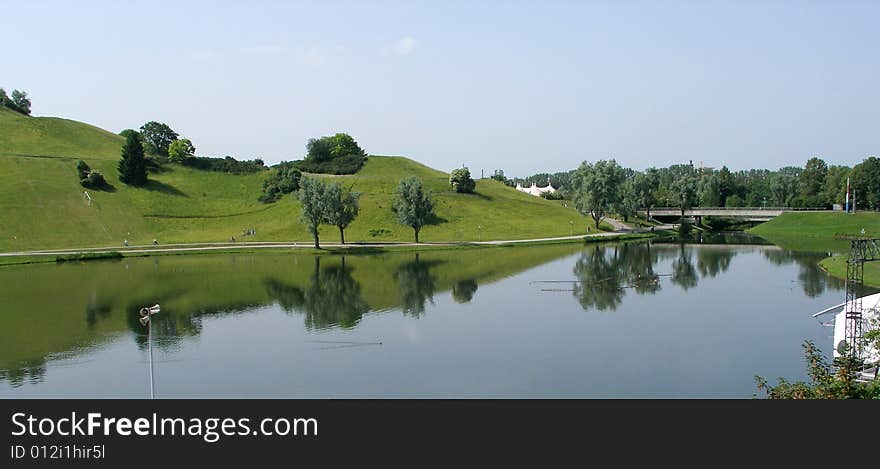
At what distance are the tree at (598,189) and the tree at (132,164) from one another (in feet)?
284

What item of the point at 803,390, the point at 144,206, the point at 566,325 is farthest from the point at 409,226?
the point at 803,390

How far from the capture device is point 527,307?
169 feet

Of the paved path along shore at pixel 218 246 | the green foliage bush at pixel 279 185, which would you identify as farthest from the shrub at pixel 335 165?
the paved path along shore at pixel 218 246

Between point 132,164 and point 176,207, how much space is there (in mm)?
15203

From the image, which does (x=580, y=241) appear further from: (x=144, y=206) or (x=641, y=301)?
(x=144, y=206)

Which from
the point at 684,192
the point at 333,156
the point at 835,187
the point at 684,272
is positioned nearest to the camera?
the point at 684,272

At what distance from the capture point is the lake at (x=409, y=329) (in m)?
31.8

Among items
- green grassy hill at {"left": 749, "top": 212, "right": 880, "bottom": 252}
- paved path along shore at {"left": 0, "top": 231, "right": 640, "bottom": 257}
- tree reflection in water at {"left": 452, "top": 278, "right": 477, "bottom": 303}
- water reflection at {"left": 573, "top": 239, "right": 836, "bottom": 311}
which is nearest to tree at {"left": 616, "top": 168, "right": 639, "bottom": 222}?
green grassy hill at {"left": 749, "top": 212, "right": 880, "bottom": 252}

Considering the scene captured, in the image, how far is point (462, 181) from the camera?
133 m

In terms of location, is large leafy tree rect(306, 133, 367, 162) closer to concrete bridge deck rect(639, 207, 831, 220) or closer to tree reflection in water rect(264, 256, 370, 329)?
concrete bridge deck rect(639, 207, 831, 220)

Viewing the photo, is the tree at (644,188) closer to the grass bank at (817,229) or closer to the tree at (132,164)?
the grass bank at (817,229)

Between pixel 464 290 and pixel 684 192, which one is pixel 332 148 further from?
pixel 464 290

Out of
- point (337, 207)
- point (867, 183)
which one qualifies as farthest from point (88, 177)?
point (867, 183)
